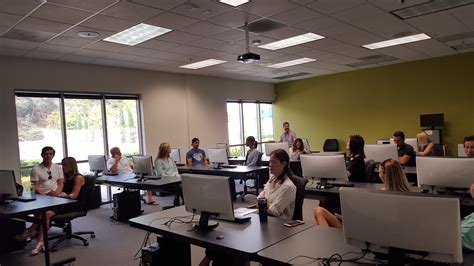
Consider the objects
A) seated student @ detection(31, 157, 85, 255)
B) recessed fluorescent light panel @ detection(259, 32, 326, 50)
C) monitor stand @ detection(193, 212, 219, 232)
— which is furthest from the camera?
recessed fluorescent light panel @ detection(259, 32, 326, 50)

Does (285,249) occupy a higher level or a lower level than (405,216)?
lower

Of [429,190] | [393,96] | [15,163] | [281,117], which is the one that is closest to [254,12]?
[429,190]

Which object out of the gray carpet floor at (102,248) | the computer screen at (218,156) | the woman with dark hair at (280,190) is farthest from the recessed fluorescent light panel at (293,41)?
the woman with dark hair at (280,190)

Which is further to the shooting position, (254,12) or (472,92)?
(472,92)

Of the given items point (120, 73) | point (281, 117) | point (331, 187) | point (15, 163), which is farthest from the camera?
point (281, 117)

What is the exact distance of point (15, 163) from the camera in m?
5.91

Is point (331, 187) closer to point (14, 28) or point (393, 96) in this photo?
point (14, 28)

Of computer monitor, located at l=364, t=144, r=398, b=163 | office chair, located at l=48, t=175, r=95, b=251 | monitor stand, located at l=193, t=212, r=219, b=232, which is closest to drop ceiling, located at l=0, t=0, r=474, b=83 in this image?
computer monitor, located at l=364, t=144, r=398, b=163

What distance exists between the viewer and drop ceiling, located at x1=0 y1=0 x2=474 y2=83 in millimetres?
3983

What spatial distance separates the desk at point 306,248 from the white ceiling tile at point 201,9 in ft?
9.30

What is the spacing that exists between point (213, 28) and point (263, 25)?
72 centimetres

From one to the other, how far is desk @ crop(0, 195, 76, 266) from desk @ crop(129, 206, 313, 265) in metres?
1.34

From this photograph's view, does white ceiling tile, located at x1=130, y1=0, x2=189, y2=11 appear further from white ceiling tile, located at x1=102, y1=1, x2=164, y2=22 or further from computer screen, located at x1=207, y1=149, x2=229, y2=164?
computer screen, located at x1=207, y1=149, x2=229, y2=164

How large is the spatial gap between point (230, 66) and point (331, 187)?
4923 mm
